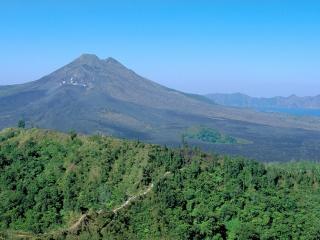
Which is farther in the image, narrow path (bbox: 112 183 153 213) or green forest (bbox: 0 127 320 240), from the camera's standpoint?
narrow path (bbox: 112 183 153 213)

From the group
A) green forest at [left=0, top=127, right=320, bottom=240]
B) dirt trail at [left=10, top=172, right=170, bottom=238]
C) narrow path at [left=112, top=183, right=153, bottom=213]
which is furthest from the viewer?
narrow path at [left=112, top=183, right=153, bottom=213]

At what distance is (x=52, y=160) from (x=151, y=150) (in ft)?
41.5

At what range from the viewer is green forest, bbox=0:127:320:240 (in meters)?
54.1

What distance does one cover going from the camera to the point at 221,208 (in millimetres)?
59562

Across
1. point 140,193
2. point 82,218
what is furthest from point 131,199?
point 82,218

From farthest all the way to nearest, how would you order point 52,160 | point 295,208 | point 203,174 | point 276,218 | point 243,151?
point 243,151 < point 52,160 < point 203,174 < point 295,208 < point 276,218

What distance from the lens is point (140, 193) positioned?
62.6 metres

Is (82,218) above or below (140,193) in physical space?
below

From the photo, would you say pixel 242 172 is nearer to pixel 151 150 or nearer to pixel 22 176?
pixel 151 150

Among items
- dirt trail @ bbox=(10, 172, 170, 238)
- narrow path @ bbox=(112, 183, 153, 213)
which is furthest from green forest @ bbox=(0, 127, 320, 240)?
dirt trail @ bbox=(10, 172, 170, 238)

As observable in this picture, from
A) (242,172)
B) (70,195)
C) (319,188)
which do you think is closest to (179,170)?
(242,172)

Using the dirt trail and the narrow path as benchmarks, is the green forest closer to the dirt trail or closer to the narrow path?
the narrow path

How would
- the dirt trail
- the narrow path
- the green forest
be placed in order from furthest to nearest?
the narrow path < the green forest < the dirt trail

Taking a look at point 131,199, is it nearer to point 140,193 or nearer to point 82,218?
point 140,193
